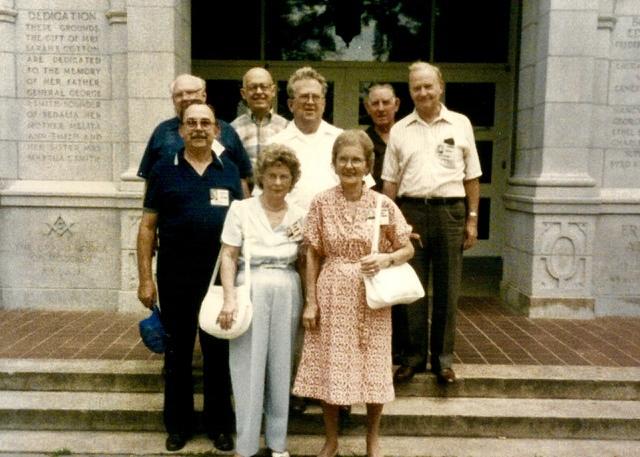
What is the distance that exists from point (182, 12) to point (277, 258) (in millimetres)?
3810

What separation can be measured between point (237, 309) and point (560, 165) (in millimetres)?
4021

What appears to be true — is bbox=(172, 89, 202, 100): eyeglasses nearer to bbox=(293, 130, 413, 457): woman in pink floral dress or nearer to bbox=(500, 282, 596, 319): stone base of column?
bbox=(293, 130, 413, 457): woman in pink floral dress

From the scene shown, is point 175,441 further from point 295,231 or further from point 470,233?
point 470,233

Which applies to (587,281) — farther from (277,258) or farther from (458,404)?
(277,258)

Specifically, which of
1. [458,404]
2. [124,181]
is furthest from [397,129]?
[124,181]

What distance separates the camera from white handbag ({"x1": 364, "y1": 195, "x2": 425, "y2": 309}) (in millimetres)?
3379

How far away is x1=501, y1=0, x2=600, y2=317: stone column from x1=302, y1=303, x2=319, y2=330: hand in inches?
133

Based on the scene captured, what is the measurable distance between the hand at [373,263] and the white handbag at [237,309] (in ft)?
2.05

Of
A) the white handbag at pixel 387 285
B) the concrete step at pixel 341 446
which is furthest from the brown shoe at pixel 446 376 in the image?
the white handbag at pixel 387 285

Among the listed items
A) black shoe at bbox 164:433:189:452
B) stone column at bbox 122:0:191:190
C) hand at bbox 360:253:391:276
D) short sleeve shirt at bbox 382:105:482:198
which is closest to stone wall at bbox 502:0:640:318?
short sleeve shirt at bbox 382:105:482:198

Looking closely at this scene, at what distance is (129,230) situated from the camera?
6.20 m

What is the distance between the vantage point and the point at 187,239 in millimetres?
3664

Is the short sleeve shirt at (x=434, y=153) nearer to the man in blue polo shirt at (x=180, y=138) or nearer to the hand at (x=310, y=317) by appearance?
the man in blue polo shirt at (x=180, y=138)

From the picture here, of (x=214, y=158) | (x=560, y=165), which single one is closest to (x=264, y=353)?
(x=214, y=158)
